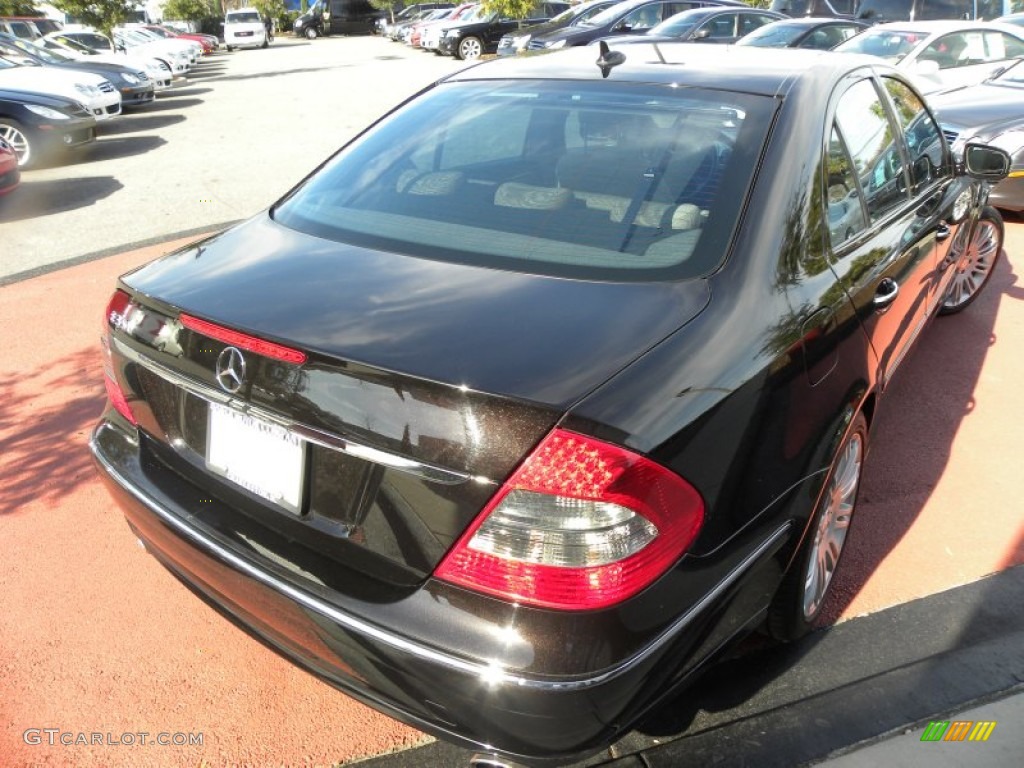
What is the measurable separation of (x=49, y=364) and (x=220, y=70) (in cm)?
2495

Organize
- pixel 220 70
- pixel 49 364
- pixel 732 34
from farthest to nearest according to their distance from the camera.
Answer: pixel 220 70
pixel 732 34
pixel 49 364

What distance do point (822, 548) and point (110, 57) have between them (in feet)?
61.7

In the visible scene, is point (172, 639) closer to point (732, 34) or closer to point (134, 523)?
point (134, 523)

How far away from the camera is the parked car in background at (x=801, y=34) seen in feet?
41.2

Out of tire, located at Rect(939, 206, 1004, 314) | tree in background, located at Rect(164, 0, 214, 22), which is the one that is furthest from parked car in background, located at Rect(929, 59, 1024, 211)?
tree in background, located at Rect(164, 0, 214, 22)

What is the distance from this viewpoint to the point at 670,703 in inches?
83.6

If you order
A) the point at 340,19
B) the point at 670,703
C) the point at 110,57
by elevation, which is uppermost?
the point at 340,19

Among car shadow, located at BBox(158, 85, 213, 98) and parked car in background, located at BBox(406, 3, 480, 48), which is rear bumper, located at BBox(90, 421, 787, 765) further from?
parked car in background, located at BBox(406, 3, 480, 48)

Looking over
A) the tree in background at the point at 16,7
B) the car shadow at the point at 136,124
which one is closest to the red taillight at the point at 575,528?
the car shadow at the point at 136,124

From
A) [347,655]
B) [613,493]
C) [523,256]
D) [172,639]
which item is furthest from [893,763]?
[172,639]

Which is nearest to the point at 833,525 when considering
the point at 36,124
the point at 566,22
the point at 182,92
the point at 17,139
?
the point at 36,124

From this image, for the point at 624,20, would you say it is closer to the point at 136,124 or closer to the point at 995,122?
the point at 136,124

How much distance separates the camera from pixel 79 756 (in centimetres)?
224

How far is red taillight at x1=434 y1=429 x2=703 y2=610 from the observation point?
1.53m
